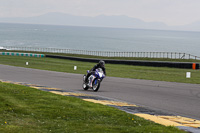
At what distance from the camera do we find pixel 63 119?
940cm

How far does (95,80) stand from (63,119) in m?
9.02

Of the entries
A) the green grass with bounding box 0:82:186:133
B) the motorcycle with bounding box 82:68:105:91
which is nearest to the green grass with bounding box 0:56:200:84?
the motorcycle with bounding box 82:68:105:91

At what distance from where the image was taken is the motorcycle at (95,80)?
17413 mm

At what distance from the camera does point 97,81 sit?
18.3m

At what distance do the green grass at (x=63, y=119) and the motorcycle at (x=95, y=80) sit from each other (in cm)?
533

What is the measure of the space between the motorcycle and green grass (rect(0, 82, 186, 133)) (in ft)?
17.5

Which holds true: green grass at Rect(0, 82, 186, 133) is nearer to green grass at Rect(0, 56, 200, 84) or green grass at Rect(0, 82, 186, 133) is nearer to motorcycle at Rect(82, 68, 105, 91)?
motorcycle at Rect(82, 68, 105, 91)

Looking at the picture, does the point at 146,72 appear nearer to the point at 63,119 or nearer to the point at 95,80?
the point at 95,80

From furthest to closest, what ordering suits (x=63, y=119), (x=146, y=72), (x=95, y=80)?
(x=146, y=72) → (x=95, y=80) → (x=63, y=119)

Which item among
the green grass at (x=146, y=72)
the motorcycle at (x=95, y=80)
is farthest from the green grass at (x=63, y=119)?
the green grass at (x=146, y=72)

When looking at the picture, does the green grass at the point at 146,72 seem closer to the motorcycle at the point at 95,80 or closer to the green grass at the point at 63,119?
the motorcycle at the point at 95,80

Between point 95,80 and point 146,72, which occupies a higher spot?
point 146,72

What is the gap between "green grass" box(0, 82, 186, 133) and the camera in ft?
26.5

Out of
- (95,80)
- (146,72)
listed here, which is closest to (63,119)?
(95,80)
